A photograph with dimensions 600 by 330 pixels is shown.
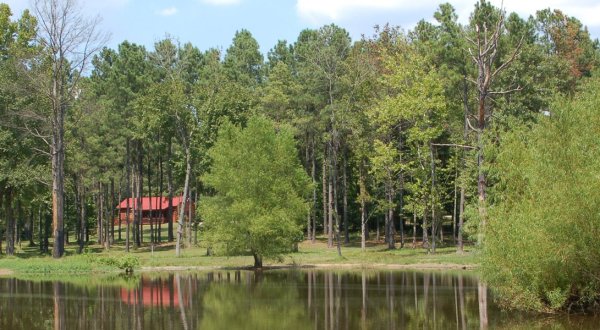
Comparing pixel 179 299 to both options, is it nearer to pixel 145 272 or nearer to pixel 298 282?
pixel 298 282

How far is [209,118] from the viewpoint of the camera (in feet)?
203

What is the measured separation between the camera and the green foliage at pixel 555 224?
22.0 meters

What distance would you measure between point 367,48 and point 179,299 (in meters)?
41.9

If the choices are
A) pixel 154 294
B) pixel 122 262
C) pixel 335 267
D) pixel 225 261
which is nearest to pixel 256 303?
pixel 154 294

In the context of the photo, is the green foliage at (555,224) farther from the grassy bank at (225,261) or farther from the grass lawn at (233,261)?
the grassy bank at (225,261)

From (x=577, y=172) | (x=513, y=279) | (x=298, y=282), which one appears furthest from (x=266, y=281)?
(x=577, y=172)

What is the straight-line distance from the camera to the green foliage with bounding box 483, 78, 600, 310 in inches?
864

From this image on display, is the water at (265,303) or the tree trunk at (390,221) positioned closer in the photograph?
the water at (265,303)

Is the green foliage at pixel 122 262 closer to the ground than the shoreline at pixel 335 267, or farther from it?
farther from it

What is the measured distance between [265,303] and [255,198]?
1968cm

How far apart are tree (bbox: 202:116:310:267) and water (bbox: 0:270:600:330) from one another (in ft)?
18.4

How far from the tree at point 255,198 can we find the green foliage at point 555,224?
77.3 feet

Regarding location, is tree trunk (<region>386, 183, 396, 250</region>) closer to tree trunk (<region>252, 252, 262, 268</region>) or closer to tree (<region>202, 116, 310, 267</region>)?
tree (<region>202, 116, 310, 267</region>)

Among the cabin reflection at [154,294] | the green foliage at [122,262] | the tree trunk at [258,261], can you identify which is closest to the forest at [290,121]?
the tree trunk at [258,261]
